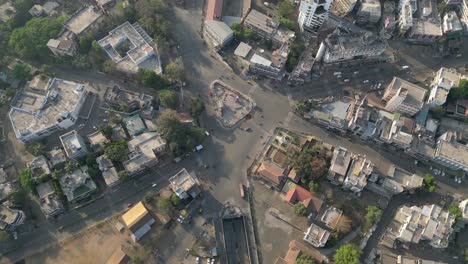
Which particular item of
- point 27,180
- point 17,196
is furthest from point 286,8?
point 17,196

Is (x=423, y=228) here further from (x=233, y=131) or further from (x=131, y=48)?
(x=131, y=48)

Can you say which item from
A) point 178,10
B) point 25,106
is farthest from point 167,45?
point 25,106

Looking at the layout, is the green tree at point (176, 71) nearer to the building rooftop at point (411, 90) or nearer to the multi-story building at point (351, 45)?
the multi-story building at point (351, 45)

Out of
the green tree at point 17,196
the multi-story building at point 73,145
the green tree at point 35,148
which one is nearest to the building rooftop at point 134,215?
the multi-story building at point 73,145

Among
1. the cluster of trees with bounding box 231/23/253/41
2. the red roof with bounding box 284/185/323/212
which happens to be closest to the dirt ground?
the red roof with bounding box 284/185/323/212

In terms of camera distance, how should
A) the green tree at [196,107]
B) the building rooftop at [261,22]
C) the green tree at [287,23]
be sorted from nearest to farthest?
1. the green tree at [196,107]
2. the green tree at [287,23]
3. the building rooftop at [261,22]

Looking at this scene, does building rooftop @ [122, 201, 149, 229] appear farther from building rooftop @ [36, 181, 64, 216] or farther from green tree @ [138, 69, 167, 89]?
green tree @ [138, 69, 167, 89]

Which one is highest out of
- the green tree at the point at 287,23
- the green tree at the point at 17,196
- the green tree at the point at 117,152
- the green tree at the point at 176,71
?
the green tree at the point at 287,23
